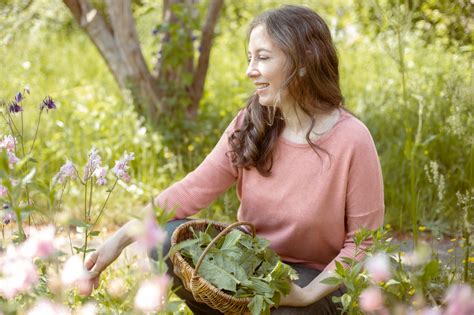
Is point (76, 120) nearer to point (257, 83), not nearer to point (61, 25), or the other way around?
point (257, 83)

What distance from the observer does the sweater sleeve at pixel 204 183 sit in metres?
2.36

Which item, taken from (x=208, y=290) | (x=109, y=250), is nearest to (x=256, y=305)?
(x=208, y=290)

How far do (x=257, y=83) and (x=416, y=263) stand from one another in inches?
41.3

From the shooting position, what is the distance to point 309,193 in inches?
88.9

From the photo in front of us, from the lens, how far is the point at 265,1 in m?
7.96

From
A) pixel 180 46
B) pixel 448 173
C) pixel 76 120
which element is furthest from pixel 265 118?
pixel 76 120

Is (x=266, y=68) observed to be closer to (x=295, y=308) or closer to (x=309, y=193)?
(x=309, y=193)

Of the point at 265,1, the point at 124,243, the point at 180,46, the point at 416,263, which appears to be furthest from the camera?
the point at 265,1

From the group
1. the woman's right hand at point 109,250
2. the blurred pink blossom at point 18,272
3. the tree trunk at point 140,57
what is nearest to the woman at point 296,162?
the woman's right hand at point 109,250

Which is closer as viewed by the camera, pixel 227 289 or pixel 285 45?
pixel 227 289

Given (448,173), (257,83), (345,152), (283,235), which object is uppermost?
(257,83)

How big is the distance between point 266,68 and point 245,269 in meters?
0.64

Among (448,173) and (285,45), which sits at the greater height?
(285,45)

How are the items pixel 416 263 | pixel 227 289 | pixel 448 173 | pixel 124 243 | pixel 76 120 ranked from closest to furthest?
pixel 416 263 → pixel 227 289 → pixel 124 243 → pixel 448 173 → pixel 76 120
